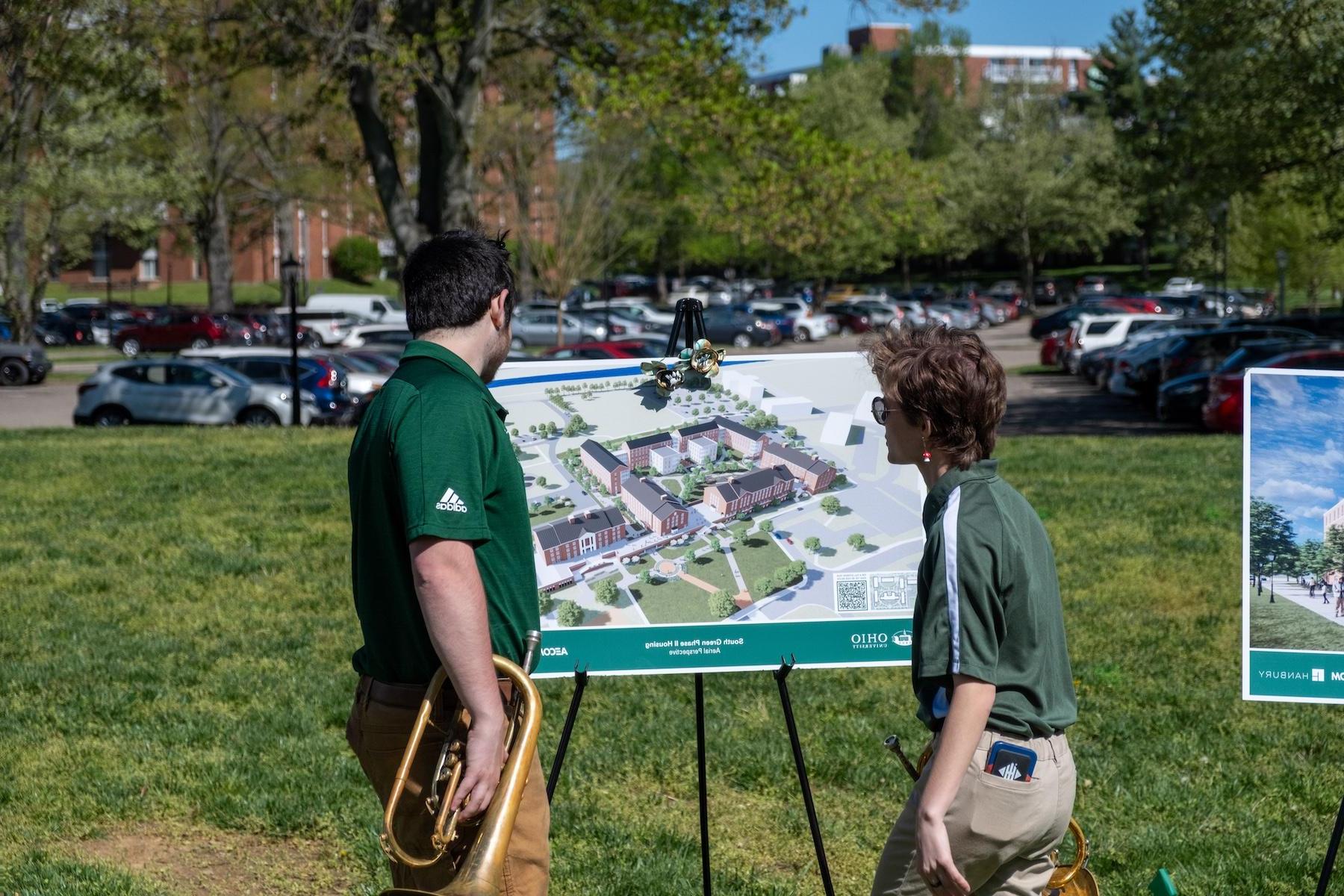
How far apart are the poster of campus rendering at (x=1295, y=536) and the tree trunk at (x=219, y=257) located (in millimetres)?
48678

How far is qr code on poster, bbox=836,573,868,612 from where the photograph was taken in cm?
420

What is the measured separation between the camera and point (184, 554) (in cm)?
A: 987

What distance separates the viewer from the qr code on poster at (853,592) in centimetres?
420

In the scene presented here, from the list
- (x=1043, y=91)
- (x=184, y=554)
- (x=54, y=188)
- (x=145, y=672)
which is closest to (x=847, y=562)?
(x=145, y=672)

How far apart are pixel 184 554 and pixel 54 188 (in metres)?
31.5

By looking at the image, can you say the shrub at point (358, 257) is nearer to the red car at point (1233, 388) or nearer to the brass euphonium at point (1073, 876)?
the red car at point (1233, 388)

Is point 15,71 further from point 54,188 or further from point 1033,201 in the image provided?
point 1033,201

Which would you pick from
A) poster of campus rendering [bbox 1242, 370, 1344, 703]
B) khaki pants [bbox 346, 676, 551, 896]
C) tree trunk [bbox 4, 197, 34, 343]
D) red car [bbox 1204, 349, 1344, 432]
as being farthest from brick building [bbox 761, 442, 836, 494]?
tree trunk [bbox 4, 197, 34, 343]

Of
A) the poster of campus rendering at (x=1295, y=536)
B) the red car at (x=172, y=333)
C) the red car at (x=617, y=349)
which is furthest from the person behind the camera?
the red car at (x=172, y=333)

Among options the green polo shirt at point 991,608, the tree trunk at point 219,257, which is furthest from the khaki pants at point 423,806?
the tree trunk at point 219,257

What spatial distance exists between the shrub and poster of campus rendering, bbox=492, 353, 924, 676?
73312mm

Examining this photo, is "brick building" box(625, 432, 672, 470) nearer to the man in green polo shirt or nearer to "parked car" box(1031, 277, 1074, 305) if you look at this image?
the man in green polo shirt

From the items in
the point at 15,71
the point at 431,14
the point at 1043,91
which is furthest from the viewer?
the point at 1043,91

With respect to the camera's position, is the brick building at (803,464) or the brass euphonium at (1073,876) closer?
the brass euphonium at (1073,876)
